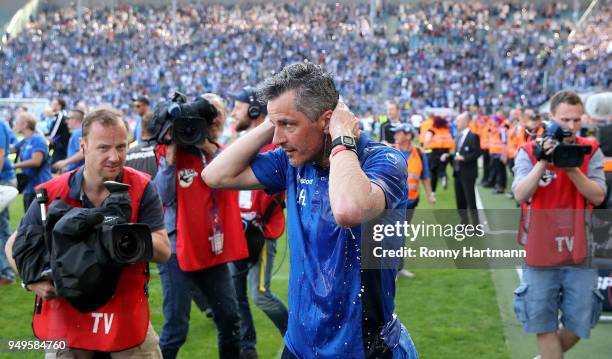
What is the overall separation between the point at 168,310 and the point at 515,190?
232cm

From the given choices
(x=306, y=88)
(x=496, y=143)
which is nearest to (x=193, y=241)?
(x=306, y=88)

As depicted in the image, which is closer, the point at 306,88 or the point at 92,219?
the point at 306,88

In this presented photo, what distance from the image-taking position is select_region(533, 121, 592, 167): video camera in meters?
4.11

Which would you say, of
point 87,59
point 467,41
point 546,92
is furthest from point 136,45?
point 546,92

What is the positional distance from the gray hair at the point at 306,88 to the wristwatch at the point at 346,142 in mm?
146

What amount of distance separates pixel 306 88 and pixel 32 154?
688 centimetres

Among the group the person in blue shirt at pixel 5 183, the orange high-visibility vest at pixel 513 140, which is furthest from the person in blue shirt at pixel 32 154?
the orange high-visibility vest at pixel 513 140

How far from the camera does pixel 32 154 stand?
27.9 ft

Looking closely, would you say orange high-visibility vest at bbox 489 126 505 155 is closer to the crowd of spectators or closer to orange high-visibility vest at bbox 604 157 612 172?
orange high-visibility vest at bbox 604 157 612 172

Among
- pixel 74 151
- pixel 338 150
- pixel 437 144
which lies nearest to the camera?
pixel 338 150

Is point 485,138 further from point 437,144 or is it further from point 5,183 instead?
point 5,183

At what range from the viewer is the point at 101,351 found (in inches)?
124

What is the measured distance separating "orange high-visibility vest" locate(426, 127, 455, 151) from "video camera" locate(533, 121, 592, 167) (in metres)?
10.4

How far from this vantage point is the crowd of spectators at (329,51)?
3772 centimetres
